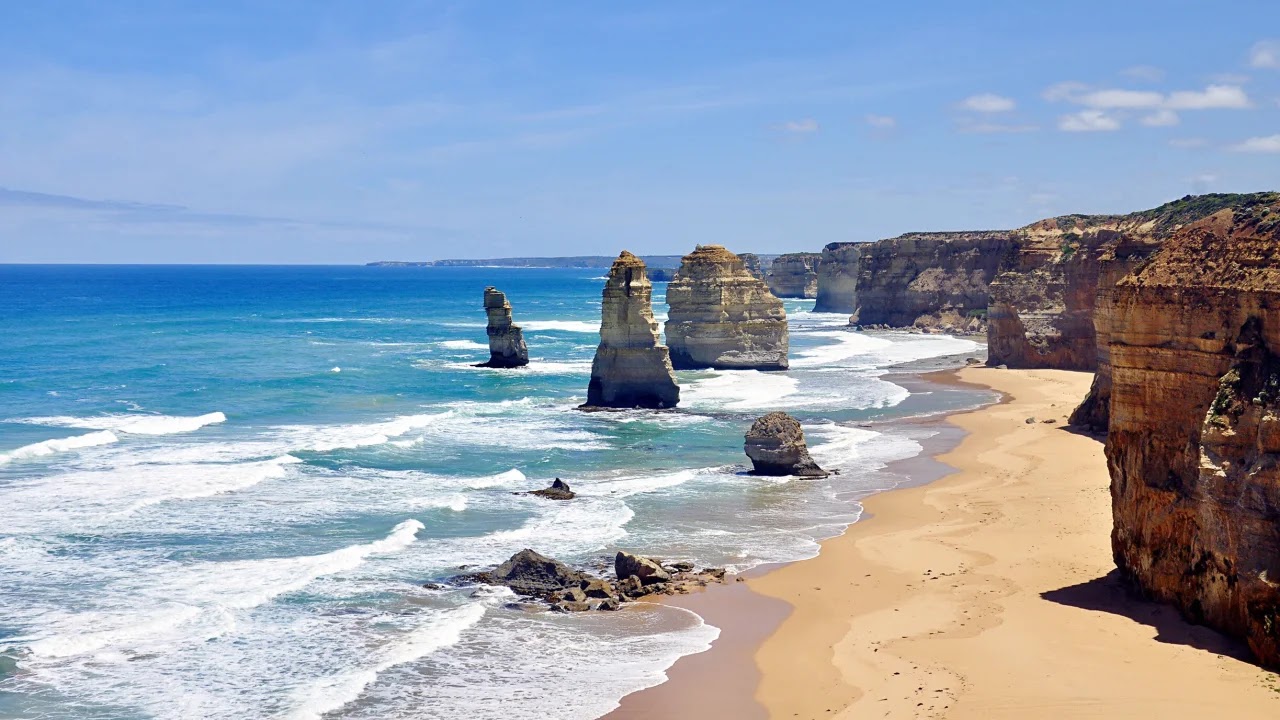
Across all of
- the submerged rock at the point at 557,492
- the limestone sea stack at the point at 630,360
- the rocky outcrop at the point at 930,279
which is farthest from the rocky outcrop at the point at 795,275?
the submerged rock at the point at 557,492

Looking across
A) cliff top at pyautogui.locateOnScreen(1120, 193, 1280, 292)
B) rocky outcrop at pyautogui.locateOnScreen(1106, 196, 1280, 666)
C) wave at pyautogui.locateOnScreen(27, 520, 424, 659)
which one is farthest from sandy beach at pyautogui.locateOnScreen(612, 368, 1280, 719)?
wave at pyautogui.locateOnScreen(27, 520, 424, 659)

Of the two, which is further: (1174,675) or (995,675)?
(995,675)

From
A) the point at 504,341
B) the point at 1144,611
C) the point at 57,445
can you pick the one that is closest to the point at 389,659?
the point at 1144,611

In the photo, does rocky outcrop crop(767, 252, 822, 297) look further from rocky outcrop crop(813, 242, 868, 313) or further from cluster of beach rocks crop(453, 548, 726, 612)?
cluster of beach rocks crop(453, 548, 726, 612)

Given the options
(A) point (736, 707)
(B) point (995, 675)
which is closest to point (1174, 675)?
(B) point (995, 675)

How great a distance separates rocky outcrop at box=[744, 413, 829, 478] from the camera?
32.0 m

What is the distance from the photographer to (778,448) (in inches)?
1259

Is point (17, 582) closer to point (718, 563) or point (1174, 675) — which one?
point (718, 563)

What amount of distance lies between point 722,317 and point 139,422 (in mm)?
28293

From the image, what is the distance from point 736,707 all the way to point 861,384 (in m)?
40.3

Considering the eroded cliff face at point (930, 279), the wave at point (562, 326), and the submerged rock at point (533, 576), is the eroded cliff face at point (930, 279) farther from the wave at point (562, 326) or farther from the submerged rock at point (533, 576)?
the submerged rock at point (533, 576)

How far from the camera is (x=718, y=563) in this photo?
78.4 feet

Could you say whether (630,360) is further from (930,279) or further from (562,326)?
(562,326)

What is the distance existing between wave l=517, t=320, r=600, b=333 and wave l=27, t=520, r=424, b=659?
7060 centimetres
